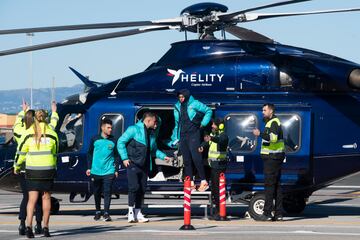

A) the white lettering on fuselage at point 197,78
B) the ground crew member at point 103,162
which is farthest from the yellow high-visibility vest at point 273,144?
the ground crew member at point 103,162

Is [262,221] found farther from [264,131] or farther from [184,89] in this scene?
[184,89]

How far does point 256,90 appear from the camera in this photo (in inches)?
650

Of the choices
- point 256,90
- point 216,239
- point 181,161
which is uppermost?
point 256,90

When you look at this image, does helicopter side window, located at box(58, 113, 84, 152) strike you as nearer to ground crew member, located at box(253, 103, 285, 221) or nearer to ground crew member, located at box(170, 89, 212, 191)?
ground crew member, located at box(170, 89, 212, 191)

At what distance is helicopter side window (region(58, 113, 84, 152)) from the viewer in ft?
55.5

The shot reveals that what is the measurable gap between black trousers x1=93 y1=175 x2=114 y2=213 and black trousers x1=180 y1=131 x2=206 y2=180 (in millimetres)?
1290

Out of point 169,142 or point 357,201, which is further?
point 357,201

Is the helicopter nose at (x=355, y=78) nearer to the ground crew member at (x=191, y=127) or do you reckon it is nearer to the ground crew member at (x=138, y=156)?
the ground crew member at (x=191, y=127)

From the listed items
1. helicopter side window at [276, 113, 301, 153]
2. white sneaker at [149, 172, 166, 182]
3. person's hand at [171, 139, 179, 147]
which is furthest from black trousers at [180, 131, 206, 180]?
helicopter side window at [276, 113, 301, 153]

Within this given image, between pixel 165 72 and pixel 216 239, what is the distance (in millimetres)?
5076

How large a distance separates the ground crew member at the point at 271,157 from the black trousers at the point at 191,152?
1053 millimetres

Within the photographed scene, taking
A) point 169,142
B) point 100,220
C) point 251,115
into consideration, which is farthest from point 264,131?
point 100,220

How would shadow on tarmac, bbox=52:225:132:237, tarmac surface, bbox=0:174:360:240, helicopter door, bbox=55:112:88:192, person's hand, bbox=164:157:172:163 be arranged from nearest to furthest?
1. tarmac surface, bbox=0:174:360:240
2. shadow on tarmac, bbox=52:225:132:237
3. person's hand, bbox=164:157:172:163
4. helicopter door, bbox=55:112:88:192

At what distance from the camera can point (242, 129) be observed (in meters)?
16.4
